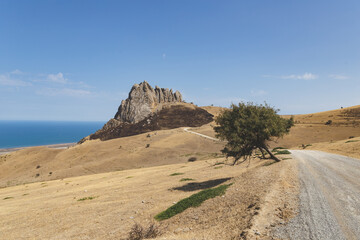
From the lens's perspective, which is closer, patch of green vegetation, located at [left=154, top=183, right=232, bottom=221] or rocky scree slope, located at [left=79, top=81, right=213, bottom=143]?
patch of green vegetation, located at [left=154, top=183, right=232, bottom=221]

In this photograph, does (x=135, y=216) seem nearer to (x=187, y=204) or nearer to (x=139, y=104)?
(x=187, y=204)

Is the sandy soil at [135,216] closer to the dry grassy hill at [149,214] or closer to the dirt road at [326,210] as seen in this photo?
the dry grassy hill at [149,214]

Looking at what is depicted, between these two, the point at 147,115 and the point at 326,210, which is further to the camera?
the point at 147,115

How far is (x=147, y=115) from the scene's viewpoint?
402 ft

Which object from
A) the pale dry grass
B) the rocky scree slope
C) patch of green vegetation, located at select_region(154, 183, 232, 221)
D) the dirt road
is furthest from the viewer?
the rocky scree slope

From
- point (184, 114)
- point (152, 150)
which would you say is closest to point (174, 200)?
point (152, 150)

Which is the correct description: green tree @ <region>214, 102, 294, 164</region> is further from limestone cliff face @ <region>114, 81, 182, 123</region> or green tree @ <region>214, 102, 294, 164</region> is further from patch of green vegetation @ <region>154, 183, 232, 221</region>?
limestone cliff face @ <region>114, 81, 182, 123</region>

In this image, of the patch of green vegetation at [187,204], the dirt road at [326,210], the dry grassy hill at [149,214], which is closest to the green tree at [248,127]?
the dry grassy hill at [149,214]

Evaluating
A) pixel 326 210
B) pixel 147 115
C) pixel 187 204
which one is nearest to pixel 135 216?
pixel 187 204

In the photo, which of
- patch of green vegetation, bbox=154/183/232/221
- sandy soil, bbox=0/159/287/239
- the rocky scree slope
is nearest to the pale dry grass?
the rocky scree slope

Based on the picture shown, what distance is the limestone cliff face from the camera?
121812 mm

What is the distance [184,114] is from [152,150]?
6286cm

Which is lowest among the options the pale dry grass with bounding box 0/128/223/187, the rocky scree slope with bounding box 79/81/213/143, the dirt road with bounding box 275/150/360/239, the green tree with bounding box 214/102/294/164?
the pale dry grass with bounding box 0/128/223/187

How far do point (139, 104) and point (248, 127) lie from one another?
10893 centimetres
